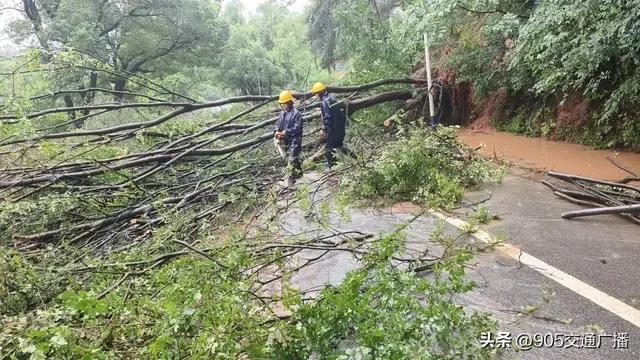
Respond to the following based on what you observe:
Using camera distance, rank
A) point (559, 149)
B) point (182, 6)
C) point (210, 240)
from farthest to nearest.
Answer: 1. point (182, 6)
2. point (559, 149)
3. point (210, 240)

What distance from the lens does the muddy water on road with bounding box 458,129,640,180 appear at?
6.89m

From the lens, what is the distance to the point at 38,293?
3.40 metres

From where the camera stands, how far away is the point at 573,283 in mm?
3143

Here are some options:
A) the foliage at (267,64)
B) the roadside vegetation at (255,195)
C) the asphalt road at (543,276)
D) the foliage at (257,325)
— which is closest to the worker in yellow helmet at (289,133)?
the roadside vegetation at (255,195)

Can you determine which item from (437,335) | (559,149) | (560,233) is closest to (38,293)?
(437,335)

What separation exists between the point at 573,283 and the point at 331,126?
513cm

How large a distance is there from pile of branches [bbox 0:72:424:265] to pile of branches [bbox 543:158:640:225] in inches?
153

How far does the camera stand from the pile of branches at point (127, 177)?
5.73m

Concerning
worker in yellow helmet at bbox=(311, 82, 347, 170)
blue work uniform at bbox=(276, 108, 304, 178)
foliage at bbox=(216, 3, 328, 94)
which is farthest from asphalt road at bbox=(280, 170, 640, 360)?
foliage at bbox=(216, 3, 328, 94)

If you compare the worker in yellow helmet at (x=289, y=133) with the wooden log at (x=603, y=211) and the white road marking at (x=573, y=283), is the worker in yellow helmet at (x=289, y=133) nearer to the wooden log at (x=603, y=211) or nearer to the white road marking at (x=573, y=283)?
the white road marking at (x=573, y=283)

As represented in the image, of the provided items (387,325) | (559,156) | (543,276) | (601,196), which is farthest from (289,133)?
(387,325)

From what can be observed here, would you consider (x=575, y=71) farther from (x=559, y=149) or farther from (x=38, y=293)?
(x=38, y=293)

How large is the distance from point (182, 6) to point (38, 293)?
784 inches

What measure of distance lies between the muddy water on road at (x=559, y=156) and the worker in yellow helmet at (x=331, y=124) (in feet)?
7.71
